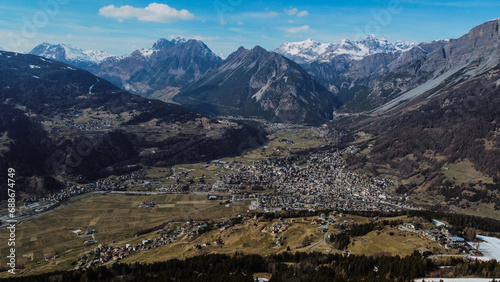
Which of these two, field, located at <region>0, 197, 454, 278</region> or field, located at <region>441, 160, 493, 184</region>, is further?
field, located at <region>441, 160, 493, 184</region>

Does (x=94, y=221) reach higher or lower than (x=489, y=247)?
lower

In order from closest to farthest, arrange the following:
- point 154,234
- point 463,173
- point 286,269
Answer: point 286,269 < point 154,234 < point 463,173

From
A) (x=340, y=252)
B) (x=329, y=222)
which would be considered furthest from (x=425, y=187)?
(x=340, y=252)

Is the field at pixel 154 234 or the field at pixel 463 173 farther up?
the field at pixel 463 173

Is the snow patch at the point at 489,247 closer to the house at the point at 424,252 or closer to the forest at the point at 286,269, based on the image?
the house at the point at 424,252

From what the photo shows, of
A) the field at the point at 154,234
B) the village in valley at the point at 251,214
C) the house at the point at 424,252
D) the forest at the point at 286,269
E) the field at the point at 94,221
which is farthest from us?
the field at the point at 94,221

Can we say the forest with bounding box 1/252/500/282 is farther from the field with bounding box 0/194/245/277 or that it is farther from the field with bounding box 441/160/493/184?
the field with bounding box 441/160/493/184

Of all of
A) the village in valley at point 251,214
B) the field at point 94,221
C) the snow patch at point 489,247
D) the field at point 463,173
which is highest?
the field at point 463,173

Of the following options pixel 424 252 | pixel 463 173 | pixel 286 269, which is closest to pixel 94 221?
pixel 286 269

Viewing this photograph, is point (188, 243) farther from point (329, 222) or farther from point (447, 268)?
point (447, 268)

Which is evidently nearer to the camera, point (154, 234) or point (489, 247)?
point (489, 247)

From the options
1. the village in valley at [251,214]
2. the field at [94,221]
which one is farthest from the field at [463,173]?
the field at [94,221]

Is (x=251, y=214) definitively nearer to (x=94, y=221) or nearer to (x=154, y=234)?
(x=154, y=234)

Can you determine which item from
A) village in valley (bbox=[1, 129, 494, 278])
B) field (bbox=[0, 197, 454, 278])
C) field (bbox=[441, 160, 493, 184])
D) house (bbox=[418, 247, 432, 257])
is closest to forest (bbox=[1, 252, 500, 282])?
house (bbox=[418, 247, 432, 257])
